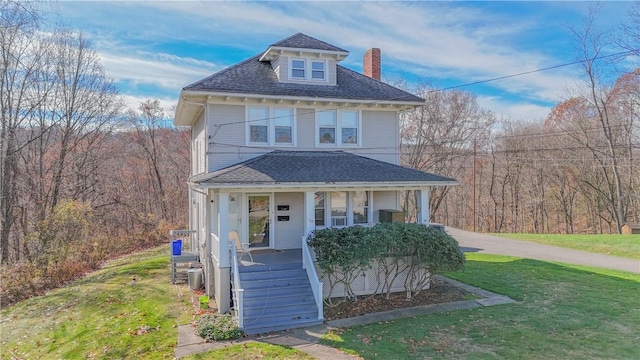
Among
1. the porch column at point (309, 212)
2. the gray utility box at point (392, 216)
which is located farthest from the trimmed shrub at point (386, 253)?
the gray utility box at point (392, 216)

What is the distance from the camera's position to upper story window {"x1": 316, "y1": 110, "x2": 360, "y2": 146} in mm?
14484

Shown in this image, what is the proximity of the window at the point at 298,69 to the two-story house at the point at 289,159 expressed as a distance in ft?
0.13

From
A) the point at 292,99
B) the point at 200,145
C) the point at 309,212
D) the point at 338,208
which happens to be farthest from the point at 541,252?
the point at 200,145

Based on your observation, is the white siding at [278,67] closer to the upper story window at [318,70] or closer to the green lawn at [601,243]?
the upper story window at [318,70]

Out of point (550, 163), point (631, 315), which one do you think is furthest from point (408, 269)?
point (550, 163)

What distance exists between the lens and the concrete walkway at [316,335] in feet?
26.8

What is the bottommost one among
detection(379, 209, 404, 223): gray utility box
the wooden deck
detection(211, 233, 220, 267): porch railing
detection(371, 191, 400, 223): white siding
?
the wooden deck

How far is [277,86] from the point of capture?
1400cm

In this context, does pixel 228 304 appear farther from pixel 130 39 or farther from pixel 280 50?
pixel 130 39

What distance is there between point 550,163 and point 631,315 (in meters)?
27.4

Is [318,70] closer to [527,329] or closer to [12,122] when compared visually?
[527,329]

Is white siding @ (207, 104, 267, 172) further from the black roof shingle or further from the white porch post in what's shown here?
the white porch post

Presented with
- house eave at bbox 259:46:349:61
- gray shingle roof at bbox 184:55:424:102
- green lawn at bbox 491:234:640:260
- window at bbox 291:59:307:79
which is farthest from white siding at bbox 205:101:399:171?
green lawn at bbox 491:234:640:260

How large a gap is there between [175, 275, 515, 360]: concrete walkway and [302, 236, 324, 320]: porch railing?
1.66 ft
